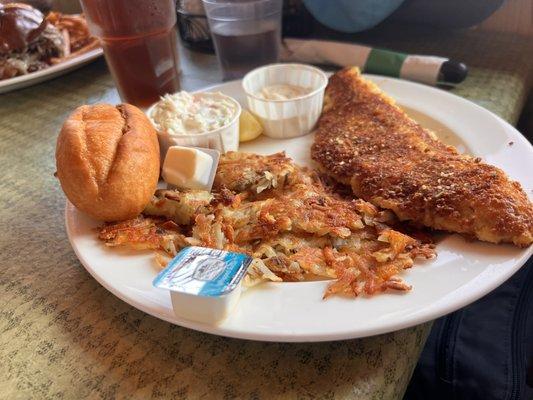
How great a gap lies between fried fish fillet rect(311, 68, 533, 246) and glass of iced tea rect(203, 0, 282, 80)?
417 mm

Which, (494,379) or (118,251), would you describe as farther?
(494,379)

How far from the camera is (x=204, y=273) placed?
73cm

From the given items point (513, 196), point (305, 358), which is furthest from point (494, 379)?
point (305, 358)

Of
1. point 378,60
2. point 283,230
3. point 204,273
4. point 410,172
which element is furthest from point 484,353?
point 378,60

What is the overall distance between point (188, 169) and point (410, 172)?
1.63ft

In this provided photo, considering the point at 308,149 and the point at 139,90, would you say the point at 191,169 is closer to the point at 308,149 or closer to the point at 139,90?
the point at 308,149

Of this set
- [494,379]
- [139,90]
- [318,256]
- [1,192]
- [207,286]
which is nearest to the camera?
[207,286]

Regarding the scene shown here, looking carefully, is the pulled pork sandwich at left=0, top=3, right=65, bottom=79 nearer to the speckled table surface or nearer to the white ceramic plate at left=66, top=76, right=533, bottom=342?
the speckled table surface

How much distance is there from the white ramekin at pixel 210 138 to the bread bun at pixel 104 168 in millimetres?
165

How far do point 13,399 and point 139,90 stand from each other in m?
1.05

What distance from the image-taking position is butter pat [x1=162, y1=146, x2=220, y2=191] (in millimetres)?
1071

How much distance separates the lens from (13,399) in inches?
29.1

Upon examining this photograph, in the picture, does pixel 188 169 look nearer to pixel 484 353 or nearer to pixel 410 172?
pixel 410 172

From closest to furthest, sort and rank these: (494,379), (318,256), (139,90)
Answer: (318,256) → (494,379) → (139,90)
